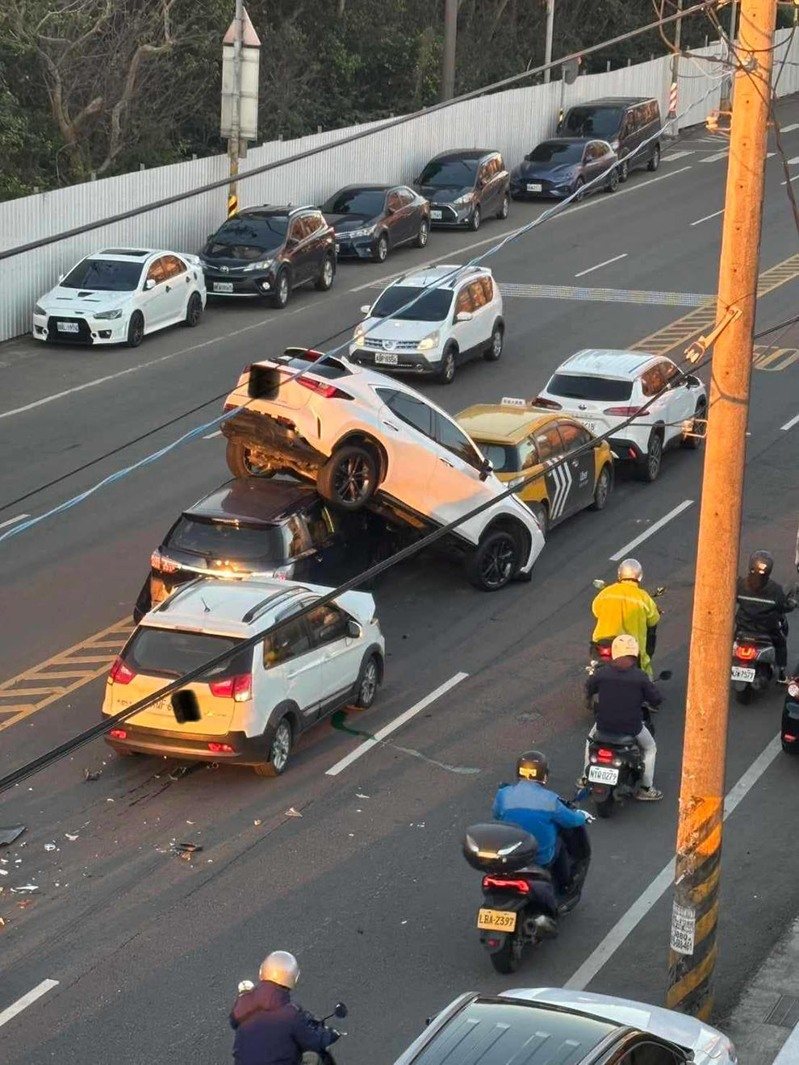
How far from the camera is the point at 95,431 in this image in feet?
83.7

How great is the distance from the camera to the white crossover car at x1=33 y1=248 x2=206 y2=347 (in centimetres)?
3045

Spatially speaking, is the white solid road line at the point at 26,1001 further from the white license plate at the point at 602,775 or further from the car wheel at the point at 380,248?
the car wheel at the point at 380,248

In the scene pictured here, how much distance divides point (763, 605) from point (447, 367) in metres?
12.5

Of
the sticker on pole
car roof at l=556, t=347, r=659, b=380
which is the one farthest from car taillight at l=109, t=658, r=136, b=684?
car roof at l=556, t=347, r=659, b=380

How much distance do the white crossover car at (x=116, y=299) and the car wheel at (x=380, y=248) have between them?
20.4 ft

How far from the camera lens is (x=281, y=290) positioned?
110 ft

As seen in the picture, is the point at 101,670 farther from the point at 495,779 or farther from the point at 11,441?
the point at 11,441

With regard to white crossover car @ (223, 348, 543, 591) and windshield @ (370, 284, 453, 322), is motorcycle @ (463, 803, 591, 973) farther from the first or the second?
windshield @ (370, 284, 453, 322)

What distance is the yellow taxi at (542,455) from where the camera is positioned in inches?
807

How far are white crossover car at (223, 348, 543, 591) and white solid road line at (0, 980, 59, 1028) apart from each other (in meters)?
6.86

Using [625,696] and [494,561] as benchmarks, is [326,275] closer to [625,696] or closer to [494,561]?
[494,561]

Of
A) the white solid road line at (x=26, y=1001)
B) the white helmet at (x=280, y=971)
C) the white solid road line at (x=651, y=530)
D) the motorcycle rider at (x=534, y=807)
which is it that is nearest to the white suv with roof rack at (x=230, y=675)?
the white solid road line at (x=26, y=1001)

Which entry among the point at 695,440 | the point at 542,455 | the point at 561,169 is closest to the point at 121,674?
the point at 542,455

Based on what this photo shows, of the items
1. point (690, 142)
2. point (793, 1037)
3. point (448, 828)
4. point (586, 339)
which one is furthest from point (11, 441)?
point (690, 142)
